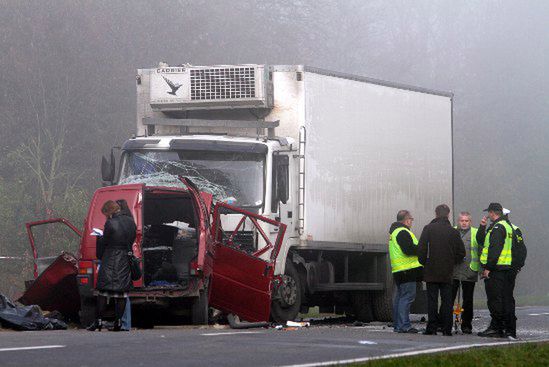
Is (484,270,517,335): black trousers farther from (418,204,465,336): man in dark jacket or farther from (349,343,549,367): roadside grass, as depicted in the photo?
(349,343,549,367): roadside grass

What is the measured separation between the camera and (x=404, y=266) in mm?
18094

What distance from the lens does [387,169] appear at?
76.0 feet

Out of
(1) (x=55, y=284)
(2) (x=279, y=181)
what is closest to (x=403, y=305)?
(2) (x=279, y=181)

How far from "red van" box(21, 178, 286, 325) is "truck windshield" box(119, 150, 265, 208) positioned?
19.0 inches

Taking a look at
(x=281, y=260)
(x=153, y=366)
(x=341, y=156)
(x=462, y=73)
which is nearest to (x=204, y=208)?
(x=281, y=260)

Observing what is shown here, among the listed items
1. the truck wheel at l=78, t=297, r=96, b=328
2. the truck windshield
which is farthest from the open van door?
the truck wheel at l=78, t=297, r=96, b=328

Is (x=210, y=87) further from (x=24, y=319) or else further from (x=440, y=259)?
(x=24, y=319)

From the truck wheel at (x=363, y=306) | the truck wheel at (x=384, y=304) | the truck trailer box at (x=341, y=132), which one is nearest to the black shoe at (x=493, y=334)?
the truck trailer box at (x=341, y=132)

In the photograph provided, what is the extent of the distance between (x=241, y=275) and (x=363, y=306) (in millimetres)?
5832

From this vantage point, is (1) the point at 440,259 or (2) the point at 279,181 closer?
(1) the point at 440,259

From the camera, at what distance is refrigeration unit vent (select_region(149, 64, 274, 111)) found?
2072cm

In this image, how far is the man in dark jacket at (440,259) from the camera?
17594mm

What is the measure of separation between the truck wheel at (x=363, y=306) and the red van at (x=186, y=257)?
450cm

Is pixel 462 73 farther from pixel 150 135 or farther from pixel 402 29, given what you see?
pixel 150 135
